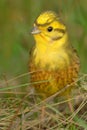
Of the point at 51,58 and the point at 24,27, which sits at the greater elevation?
the point at 51,58

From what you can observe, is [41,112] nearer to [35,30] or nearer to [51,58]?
[51,58]

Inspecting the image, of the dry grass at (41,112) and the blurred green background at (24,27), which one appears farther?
the blurred green background at (24,27)

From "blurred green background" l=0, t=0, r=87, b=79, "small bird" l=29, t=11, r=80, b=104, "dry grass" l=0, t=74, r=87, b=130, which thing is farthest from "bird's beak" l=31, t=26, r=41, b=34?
"blurred green background" l=0, t=0, r=87, b=79

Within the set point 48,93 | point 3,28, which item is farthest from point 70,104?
point 3,28

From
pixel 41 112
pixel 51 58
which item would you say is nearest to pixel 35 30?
pixel 51 58

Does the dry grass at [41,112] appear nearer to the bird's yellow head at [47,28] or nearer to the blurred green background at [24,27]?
the bird's yellow head at [47,28]

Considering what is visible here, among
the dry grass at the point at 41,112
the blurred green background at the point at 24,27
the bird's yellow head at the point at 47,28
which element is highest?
the bird's yellow head at the point at 47,28

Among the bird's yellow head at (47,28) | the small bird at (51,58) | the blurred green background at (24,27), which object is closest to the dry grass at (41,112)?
the small bird at (51,58)
